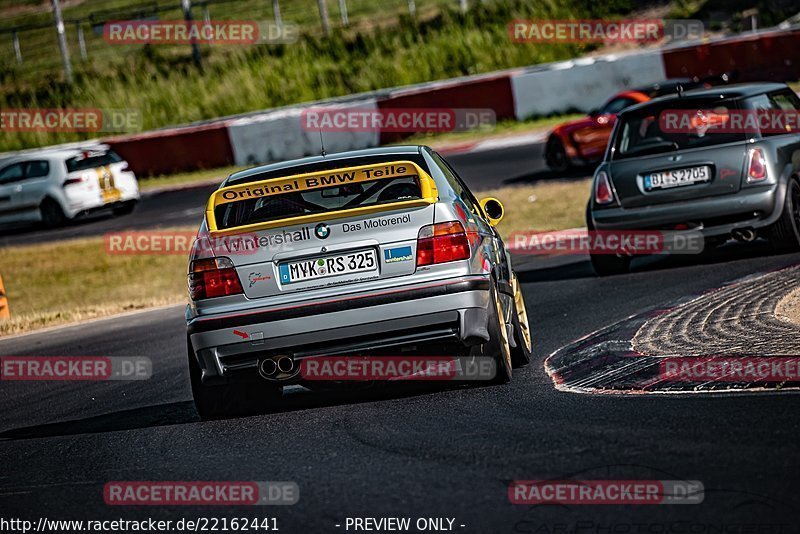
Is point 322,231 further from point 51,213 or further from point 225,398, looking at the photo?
point 51,213

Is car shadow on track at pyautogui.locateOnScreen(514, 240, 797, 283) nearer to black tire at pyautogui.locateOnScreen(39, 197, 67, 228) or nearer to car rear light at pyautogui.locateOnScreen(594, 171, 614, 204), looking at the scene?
car rear light at pyautogui.locateOnScreen(594, 171, 614, 204)

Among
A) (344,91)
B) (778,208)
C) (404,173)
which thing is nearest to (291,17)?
(344,91)

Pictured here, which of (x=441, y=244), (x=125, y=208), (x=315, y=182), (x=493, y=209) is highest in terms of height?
(x=315, y=182)

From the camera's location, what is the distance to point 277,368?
681cm

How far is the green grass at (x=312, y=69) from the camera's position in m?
37.9

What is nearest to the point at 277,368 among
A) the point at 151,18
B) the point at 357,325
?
the point at 357,325

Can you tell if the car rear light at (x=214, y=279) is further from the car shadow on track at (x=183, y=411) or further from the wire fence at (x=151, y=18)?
the wire fence at (x=151, y=18)

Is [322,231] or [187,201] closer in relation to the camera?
[322,231]

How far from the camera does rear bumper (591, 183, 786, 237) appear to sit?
10.8 metres

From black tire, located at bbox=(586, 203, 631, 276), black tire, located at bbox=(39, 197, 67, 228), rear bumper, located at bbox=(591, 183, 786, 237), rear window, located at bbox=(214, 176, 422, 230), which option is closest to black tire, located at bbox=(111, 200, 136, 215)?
black tire, located at bbox=(39, 197, 67, 228)

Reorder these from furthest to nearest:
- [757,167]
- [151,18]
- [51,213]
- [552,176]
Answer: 1. [151,18]
2. [51,213]
3. [552,176]
4. [757,167]

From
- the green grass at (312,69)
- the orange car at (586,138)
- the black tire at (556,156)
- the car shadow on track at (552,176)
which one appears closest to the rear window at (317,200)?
the car shadow on track at (552,176)

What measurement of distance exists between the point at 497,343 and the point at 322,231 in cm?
109

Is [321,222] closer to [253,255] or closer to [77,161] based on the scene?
[253,255]
